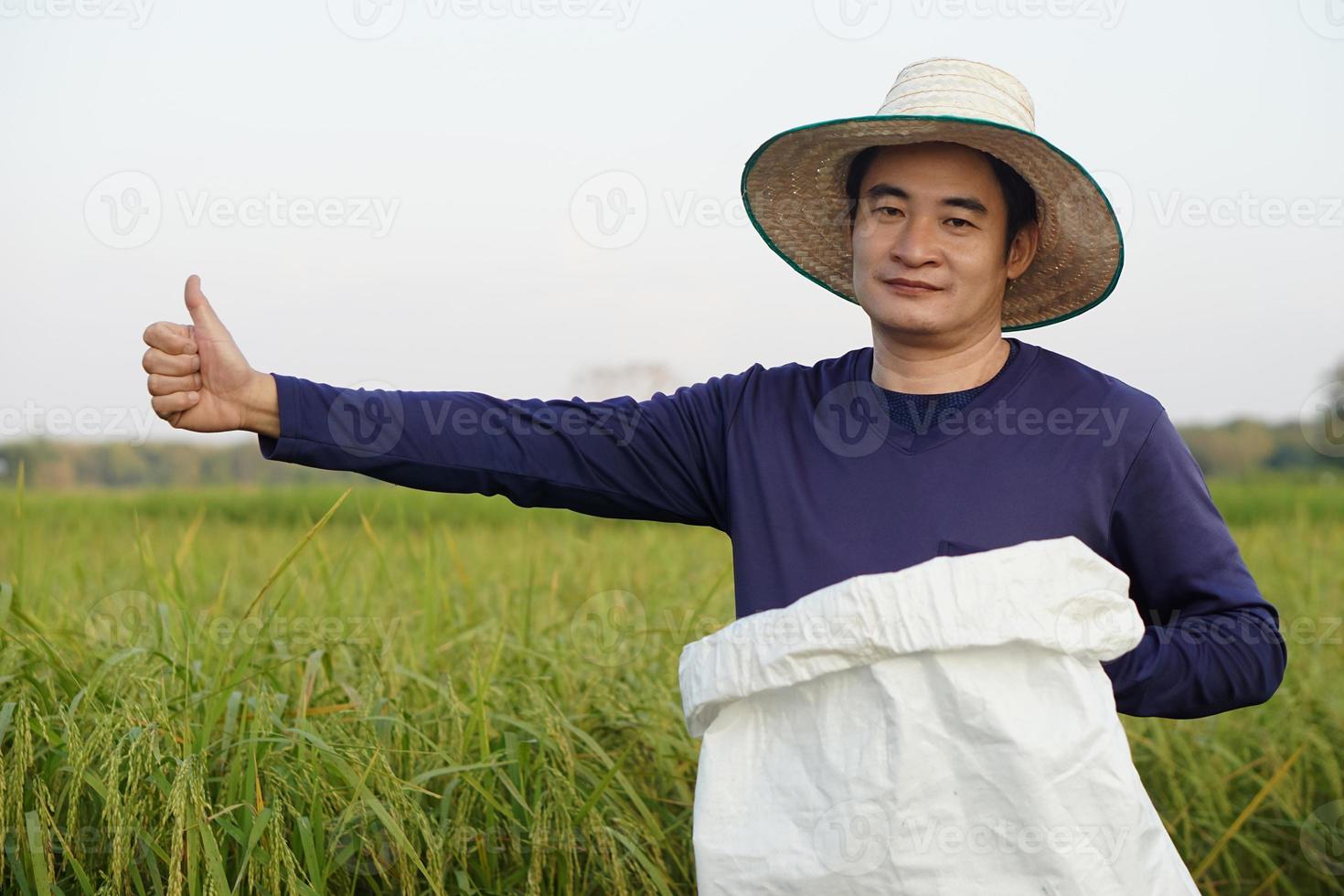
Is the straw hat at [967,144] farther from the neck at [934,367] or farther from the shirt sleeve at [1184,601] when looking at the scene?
the shirt sleeve at [1184,601]

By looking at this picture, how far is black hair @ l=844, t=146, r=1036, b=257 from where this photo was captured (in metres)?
1.87

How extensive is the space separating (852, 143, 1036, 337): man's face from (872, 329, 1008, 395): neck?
3 cm

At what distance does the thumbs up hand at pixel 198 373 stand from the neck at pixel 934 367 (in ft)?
2.89

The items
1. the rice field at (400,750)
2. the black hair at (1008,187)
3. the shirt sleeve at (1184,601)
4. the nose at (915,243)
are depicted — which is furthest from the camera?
the rice field at (400,750)

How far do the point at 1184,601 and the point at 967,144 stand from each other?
715mm

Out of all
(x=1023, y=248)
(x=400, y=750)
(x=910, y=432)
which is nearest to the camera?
(x=910, y=432)

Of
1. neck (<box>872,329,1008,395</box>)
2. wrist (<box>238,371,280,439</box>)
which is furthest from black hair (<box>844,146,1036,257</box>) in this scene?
wrist (<box>238,371,280,439</box>)

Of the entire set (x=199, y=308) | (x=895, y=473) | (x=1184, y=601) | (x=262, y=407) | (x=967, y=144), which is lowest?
(x=1184, y=601)

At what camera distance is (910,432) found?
67.1 inches

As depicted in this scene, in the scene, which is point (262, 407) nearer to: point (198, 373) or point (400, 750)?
point (198, 373)

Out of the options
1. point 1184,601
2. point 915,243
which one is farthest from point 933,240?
point 1184,601

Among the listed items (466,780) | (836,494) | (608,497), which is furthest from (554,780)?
(836,494)

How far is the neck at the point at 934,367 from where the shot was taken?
178 cm

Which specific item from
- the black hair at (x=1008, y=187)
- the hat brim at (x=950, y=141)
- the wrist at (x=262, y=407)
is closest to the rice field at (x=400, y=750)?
the wrist at (x=262, y=407)
